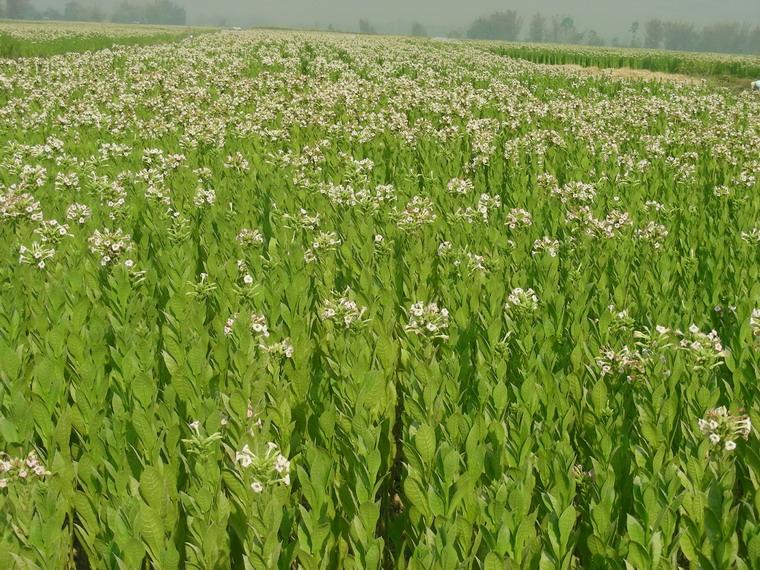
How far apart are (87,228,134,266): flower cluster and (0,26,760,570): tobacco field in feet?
0.09

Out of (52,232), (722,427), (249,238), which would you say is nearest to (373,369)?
(722,427)

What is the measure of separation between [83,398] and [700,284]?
4965mm

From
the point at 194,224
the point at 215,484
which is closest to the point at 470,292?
the point at 215,484

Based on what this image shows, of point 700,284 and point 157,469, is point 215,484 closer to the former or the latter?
point 157,469

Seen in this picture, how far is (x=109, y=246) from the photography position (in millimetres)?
5641

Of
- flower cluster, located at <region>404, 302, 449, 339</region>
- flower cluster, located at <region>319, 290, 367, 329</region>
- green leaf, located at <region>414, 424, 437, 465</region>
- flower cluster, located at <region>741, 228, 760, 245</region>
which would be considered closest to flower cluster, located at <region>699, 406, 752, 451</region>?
green leaf, located at <region>414, 424, 437, 465</region>

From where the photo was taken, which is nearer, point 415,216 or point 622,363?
point 622,363

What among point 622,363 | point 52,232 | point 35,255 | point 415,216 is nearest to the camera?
point 622,363

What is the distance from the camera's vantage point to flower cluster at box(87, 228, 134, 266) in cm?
558

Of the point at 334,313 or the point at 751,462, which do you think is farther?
the point at 334,313

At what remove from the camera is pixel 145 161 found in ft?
31.9

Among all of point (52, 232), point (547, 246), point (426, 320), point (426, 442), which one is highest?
point (52, 232)

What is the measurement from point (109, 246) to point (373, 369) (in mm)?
3089

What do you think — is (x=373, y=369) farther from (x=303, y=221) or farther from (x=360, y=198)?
(x=360, y=198)
